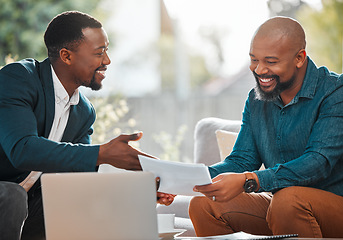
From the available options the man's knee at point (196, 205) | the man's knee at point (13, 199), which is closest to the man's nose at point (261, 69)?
the man's knee at point (196, 205)

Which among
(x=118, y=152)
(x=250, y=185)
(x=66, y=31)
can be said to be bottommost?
(x=250, y=185)

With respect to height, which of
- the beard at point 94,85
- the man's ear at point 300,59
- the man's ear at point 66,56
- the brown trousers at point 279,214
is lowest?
the brown trousers at point 279,214

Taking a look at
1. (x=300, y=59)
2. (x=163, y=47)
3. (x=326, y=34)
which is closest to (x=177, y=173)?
(x=300, y=59)

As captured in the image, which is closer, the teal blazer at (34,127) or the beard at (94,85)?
Answer: the teal blazer at (34,127)

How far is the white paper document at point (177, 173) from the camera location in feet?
5.31

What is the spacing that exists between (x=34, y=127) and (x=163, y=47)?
19.3 feet

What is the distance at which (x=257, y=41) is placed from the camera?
2.05m

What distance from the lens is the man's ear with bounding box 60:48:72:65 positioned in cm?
228

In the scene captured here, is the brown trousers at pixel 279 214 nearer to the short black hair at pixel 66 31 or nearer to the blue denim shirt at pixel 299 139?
the blue denim shirt at pixel 299 139

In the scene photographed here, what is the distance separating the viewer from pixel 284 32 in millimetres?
2025

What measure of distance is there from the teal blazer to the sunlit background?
2.73m

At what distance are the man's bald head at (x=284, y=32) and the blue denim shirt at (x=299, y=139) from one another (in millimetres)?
107

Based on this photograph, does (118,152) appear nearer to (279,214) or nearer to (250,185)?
(250,185)

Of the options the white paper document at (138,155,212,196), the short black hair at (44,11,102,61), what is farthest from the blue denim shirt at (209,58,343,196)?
the short black hair at (44,11,102,61)
